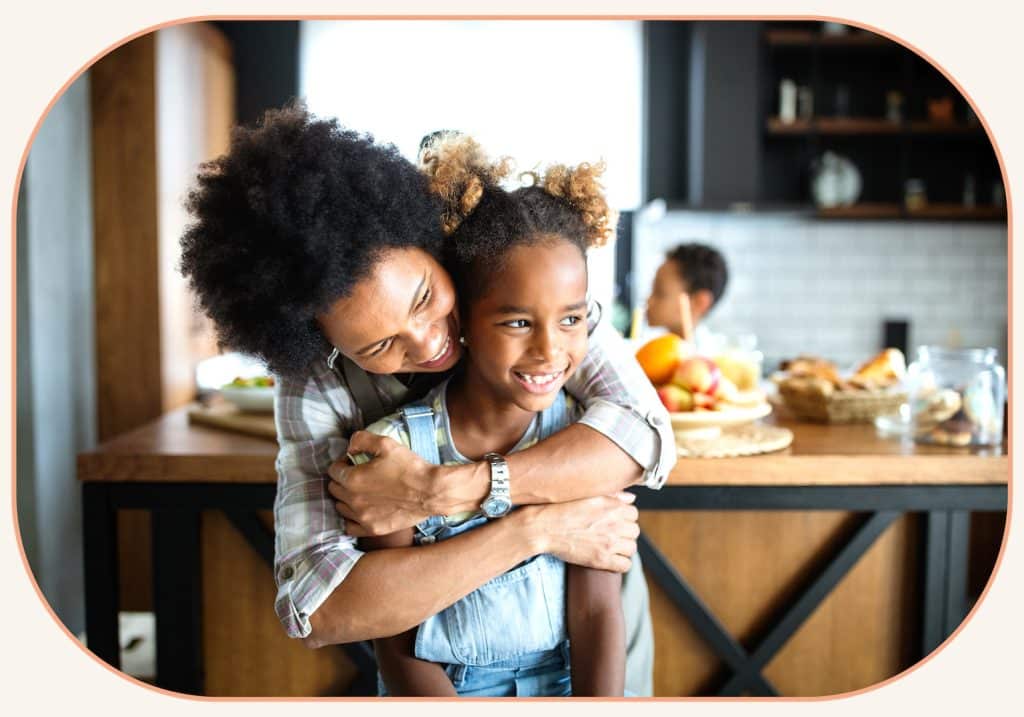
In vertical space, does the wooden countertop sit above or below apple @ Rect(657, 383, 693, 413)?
below

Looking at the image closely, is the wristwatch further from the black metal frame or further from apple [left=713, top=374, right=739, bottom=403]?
apple [left=713, top=374, right=739, bottom=403]

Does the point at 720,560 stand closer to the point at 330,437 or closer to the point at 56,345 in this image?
the point at 330,437

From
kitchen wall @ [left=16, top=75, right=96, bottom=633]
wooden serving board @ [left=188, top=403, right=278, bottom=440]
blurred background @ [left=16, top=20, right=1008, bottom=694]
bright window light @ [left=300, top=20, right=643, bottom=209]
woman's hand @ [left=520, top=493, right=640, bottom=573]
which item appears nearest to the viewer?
woman's hand @ [left=520, top=493, right=640, bottom=573]

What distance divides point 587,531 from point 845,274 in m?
2.90

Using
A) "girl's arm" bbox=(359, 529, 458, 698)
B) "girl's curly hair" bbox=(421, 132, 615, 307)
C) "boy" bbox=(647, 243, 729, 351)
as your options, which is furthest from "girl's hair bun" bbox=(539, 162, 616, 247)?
"boy" bbox=(647, 243, 729, 351)

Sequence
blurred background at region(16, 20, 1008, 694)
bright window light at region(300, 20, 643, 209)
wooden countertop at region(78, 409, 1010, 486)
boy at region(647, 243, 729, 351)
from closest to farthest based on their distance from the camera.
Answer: wooden countertop at region(78, 409, 1010, 486)
bright window light at region(300, 20, 643, 209)
blurred background at region(16, 20, 1008, 694)
boy at region(647, 243, 729, 351)

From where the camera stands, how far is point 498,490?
2.69 feet

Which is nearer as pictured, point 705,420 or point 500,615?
point 500,615

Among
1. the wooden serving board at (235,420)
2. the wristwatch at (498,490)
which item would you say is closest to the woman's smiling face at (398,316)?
the wristwatch at (498,490)

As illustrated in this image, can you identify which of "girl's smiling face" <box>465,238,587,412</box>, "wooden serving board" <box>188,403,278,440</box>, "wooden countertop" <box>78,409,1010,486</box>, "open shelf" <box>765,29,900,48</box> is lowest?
"wooden countertop" <box>78,409,1010,486</box>

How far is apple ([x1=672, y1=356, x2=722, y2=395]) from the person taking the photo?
1282 millimetres

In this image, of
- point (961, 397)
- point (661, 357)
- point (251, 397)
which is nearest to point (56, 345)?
point (251, 397)

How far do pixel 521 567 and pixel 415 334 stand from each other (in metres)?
0.28

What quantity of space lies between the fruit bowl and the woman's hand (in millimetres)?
341
